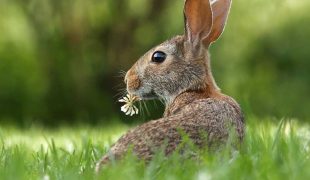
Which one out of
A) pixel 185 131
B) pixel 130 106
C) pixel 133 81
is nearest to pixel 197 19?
pixel 133 81

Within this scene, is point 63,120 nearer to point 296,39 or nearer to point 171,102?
point 296,39

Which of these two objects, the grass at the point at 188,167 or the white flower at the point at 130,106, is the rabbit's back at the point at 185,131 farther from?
the white flower at the point at 130,106

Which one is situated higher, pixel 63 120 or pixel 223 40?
pixel 223 40

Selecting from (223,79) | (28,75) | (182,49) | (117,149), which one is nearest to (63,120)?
(28,75)

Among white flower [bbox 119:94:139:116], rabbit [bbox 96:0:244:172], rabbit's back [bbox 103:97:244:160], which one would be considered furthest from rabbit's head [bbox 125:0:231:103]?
rabbit's back [bbox 103:97:244:160]

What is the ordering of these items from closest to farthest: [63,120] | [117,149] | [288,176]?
1. [288,176]
2. [117,149]
3. [63,120]

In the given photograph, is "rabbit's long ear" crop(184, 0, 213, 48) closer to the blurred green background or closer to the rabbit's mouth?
the rabbit's mouth
